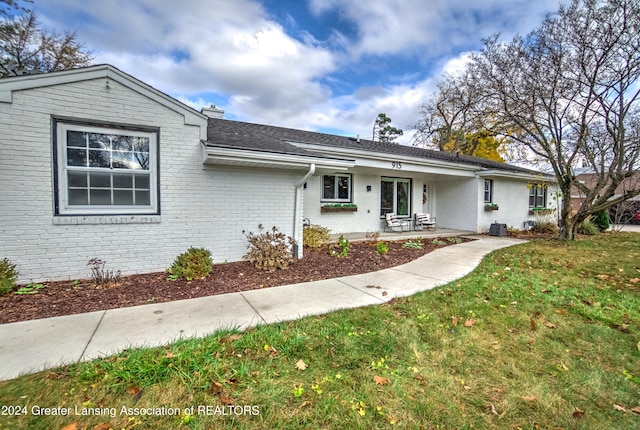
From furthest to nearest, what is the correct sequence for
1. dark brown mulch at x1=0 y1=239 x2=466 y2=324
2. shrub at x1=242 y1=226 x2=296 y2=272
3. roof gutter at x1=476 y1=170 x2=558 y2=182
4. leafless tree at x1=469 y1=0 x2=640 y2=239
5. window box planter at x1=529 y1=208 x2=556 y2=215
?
window box planter at x1=529 y1=208 x2=556 y2=215, roof gutter at x1=476 y1=170 x2=558 y2=182, leafless tree at x1=469 y1=0 x2=640 y2=239, shrub at x1=242 y1=226 x2=296 y2=272, dark brown mulch at x1=0 y1=239 x2=466 y2=324

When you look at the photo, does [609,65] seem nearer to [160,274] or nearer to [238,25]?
[238,25]

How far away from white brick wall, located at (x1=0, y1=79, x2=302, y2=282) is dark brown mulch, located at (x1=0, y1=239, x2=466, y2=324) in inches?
17.5

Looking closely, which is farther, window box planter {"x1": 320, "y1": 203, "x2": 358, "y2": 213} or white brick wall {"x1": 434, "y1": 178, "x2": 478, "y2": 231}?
white brick wall {"x1": 434, "y1": 178, "x2": 478, "y2": 231}

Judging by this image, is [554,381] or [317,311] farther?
[317,311]

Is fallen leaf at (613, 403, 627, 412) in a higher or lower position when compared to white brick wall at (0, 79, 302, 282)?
lower

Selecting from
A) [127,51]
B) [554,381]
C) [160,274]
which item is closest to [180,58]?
[127,51]

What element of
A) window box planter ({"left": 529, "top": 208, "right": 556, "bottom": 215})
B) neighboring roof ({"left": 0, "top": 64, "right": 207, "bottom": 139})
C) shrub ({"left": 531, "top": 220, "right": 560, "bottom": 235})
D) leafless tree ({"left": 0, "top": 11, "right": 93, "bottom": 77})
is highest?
leafless tree ({"left": 0, "top": 11, "right": 93, "bottom": 77})

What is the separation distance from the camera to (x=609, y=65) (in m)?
8.30

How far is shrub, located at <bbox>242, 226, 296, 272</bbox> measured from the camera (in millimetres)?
5953

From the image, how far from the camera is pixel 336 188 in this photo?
1066cm

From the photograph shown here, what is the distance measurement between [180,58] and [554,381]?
13.0 meters

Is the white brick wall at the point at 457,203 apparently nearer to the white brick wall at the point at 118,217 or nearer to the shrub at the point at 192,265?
the white brick wall at the point at 118,217

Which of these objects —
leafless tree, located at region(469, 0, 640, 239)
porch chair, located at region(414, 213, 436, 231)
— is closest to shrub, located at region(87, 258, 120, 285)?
porch chair, located at region(414, 213, 436, 231)

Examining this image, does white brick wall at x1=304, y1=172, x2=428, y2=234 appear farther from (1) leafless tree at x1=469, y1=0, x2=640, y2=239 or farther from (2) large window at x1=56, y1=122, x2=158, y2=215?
(2) large window at x1=56, y1=122, x2=158, y2=215
